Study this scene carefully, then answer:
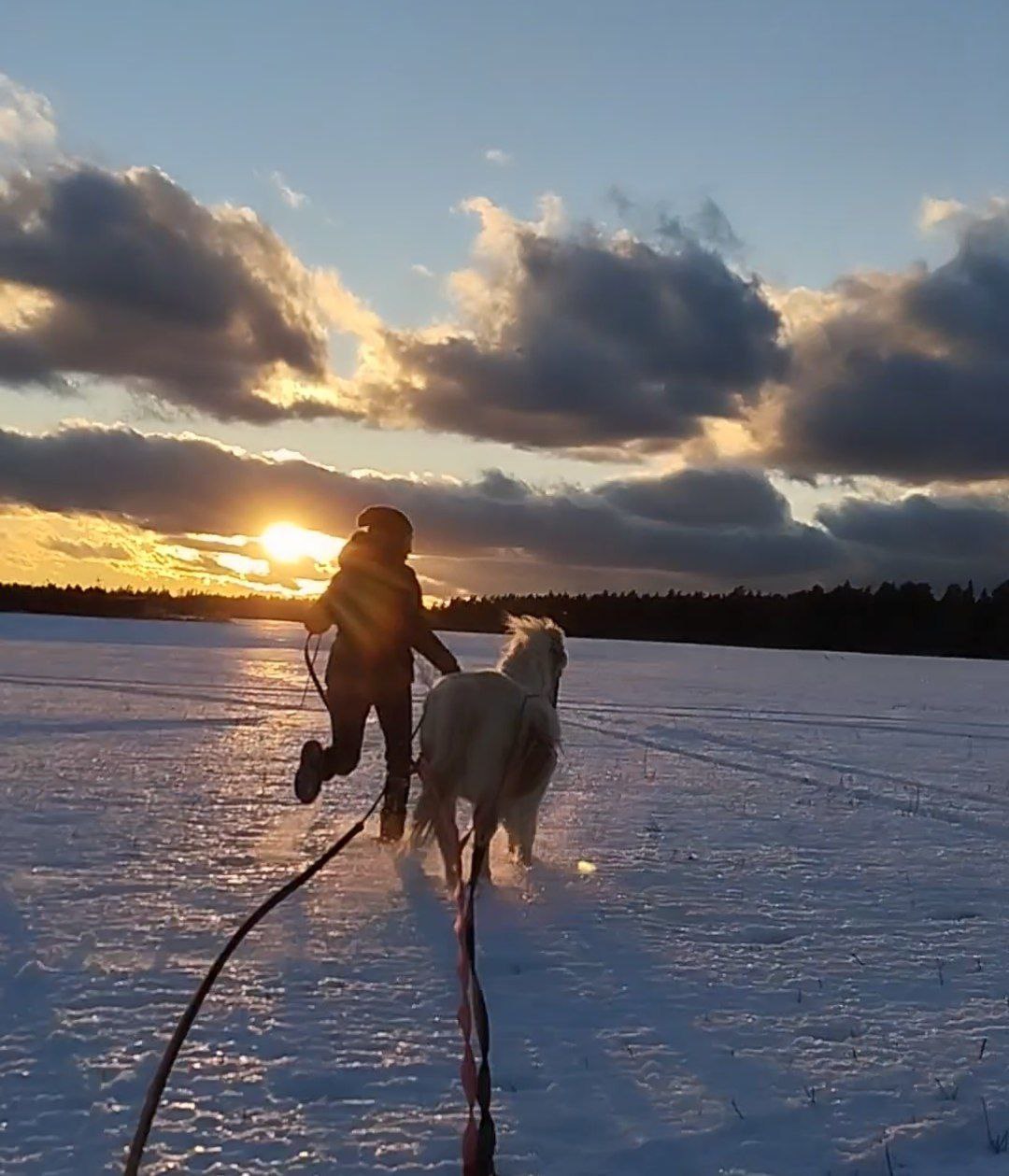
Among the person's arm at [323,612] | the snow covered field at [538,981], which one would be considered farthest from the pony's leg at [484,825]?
the person's arm at [323,612]

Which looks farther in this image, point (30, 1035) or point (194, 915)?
point (194, 915)

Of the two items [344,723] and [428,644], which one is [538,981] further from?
[344,723]

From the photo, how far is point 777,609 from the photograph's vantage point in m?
81.2

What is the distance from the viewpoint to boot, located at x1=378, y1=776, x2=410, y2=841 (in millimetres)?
6504

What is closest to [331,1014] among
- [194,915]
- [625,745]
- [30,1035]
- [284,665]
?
[30,1035]

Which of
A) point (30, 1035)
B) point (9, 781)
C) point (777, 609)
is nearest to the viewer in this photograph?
point (30, 1035)

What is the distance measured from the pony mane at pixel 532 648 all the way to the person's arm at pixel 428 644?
601 millimetres

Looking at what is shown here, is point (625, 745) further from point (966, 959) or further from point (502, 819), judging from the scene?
point (966, 959)

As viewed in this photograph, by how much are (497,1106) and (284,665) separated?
75.9 ft

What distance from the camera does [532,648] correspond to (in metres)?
7.01

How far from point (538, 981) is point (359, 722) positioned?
2.72 metres

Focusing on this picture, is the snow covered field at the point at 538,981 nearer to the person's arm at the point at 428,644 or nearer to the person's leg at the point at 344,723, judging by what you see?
the person's leg at the point at 344,723

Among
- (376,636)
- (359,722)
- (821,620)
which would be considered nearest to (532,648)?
(376,636)

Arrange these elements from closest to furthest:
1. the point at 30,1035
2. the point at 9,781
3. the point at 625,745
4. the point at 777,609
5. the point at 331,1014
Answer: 1. the point at 30,1035
2. the point at 331,1014
3. the point at 9,781
4. the point at 625,745
5. the point at 777,609
